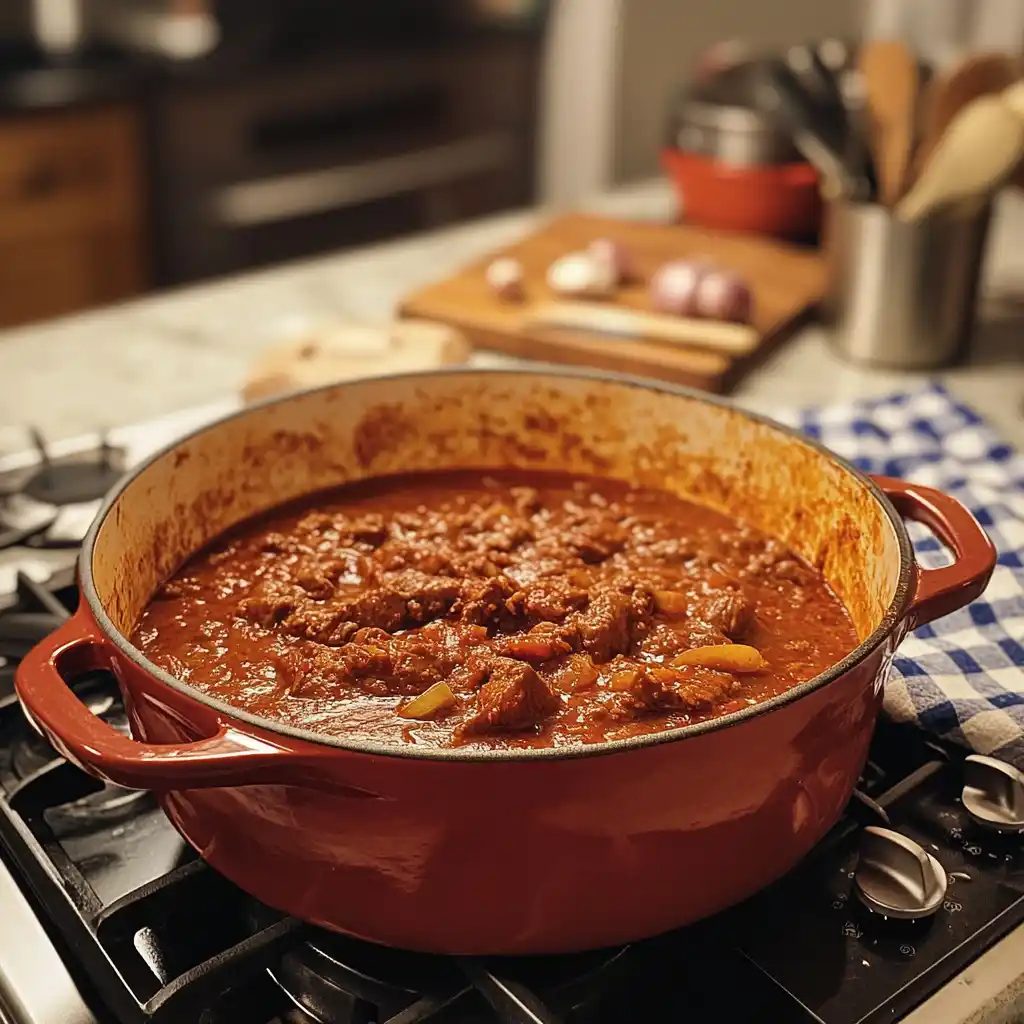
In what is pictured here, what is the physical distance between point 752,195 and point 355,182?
5.06ft

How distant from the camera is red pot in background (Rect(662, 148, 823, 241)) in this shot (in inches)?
81.3

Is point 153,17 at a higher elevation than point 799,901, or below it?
higher

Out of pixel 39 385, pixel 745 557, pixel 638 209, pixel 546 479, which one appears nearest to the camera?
pixel 745 557

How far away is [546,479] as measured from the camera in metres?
1.22

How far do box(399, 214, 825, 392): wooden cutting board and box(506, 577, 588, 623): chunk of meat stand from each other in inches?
27.8

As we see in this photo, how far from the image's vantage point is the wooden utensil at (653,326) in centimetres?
164

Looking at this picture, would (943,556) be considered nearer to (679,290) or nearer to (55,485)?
(679,290)

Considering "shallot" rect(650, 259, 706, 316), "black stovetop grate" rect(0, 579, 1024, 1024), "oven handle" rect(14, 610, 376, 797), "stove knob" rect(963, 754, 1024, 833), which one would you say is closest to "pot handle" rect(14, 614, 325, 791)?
"oven handle" rect(14, 610, 376, 797)

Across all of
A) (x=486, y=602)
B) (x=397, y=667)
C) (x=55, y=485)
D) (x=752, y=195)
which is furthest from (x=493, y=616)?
(x=752, y=195)

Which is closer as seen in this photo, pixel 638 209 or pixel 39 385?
pixel 39 385

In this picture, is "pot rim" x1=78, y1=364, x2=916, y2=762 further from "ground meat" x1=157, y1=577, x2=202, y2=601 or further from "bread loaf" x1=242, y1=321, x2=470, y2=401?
"bread loaf" x1=242, y1=321, x2=470, y2=401

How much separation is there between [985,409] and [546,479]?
0.69 metres

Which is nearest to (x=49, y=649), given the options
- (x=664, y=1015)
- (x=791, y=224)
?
(x=664, y=1015)

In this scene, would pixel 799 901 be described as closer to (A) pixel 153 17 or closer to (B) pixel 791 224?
(B) pixel 791 224
